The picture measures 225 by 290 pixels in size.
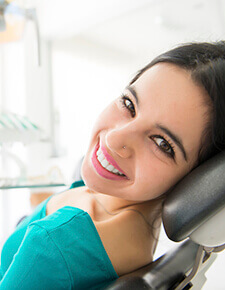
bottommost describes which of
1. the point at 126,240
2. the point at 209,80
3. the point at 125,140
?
the point at 126,240

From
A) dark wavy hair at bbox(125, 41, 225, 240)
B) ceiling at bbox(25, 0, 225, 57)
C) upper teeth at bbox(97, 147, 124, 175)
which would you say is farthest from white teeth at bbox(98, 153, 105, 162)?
ceiling at bbox(25, 0, 225, 57)

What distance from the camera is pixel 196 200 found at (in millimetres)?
536

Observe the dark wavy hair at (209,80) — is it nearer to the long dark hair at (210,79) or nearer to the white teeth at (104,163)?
the long dark hair at (210,79)

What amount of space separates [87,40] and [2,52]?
935 millimetres

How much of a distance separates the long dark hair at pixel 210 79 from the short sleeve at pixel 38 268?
1.31ft

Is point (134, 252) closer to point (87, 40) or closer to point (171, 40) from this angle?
point (171, 40)

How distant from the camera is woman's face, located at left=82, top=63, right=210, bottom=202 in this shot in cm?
63

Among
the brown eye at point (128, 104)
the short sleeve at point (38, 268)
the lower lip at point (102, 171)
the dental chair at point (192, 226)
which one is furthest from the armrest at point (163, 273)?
the brown eye at point (128, 104)

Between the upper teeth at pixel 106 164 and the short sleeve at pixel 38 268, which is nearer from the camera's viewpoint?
the short sleeve at pixel 38 268

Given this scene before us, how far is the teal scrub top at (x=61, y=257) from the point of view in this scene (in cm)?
57

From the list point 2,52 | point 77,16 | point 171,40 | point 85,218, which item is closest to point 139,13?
point 171,40

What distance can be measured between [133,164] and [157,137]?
0.28ft

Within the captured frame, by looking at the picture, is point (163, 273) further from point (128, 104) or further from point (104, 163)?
point (128, 104)

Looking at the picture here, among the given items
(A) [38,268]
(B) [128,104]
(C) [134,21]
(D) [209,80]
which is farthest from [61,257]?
(C) [134,21]
